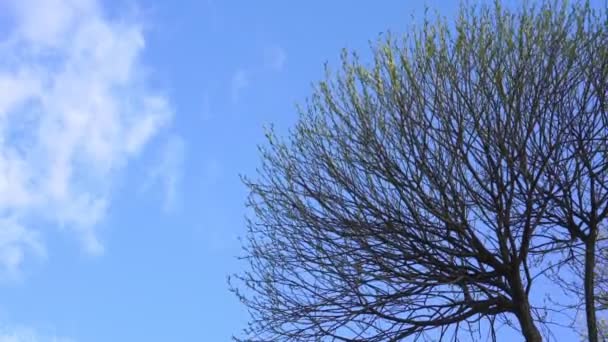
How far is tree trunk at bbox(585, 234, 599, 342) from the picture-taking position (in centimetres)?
681

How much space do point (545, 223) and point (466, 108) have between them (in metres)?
1.56

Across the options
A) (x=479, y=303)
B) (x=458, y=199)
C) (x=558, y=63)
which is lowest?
(x=479, y=303)

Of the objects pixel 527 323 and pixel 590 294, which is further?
pixel 590 294

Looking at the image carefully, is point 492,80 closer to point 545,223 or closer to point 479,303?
point 545,223

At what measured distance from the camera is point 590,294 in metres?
7.02

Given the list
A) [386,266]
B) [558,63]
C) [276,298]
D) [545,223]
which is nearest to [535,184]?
[545,223]

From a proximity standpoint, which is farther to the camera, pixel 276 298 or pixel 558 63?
pixel 276 298

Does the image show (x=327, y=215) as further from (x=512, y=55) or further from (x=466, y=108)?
(x=512, y=55)

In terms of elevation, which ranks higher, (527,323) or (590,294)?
(590,294)

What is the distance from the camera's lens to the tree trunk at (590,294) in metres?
6.81

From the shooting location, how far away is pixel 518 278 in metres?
7.01

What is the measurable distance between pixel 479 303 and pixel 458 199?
1086 mm

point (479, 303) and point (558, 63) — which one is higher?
point (558, 63)

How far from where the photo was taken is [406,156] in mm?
6938
